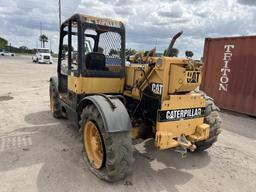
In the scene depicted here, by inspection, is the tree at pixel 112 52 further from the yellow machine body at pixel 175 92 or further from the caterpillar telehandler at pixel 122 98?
the yellow machine body at pixel 175 92

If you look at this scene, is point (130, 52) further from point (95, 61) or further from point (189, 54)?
point (189, 54)

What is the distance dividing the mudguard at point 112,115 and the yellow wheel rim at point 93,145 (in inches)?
A: 15.7

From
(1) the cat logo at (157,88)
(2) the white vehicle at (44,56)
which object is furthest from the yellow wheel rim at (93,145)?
(2) the white vehicle at (44,56)

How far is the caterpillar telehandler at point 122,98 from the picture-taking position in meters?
3.51

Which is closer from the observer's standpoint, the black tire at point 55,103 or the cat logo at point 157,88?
the cat logo at point 157,88

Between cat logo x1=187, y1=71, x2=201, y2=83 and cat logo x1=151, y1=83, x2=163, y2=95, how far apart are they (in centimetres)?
Result: 43

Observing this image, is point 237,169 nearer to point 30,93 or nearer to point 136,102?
point 136,102

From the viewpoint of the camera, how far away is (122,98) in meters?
4.40

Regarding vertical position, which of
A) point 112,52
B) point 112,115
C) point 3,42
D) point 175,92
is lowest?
point 112,115

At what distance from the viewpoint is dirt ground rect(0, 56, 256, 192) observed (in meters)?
3.59

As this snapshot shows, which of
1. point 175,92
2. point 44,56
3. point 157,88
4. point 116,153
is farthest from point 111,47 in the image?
point 44,56

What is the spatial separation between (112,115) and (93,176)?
1.02 m

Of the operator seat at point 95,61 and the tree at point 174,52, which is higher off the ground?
the tree at point 174,52

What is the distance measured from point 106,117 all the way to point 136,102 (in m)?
1.16
